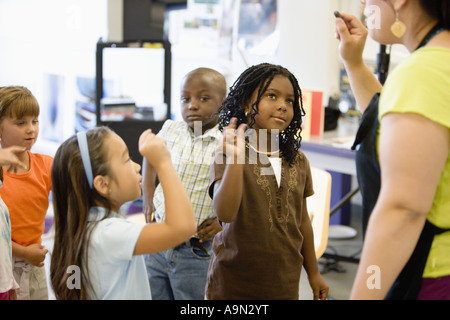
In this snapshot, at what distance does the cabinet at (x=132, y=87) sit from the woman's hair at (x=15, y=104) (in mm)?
1679

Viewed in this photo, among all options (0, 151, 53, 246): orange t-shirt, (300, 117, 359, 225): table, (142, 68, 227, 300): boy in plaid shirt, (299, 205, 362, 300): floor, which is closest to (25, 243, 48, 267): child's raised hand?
(0, 151, 53, 246): orange t-shirt

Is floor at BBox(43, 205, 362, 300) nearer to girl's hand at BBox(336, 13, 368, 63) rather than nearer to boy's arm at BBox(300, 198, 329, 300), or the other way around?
boy's arm at BBox(300, 198, 329, 300)

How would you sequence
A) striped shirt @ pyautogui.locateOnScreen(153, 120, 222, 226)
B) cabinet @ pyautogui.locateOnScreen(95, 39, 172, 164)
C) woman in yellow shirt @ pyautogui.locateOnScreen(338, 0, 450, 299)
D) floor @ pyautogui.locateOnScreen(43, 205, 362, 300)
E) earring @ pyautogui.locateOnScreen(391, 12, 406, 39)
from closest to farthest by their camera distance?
woman in yellow shirt @ pyautogui.locateOnScreen(338, 0, 450, 299)
earring @ pyautogui.locateOnScreen(391, 12, 406, 39)
striped shirt @ pyautogui.locateOnScreen(153, 120, 222, 226)
floor @ pyautogui.locateOnScreen(43, 205, 362, 300)
cabinet @ pyautogui.locateOnScreen(95, 39, 172, 164)

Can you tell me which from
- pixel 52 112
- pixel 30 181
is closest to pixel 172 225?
pixel 30 181

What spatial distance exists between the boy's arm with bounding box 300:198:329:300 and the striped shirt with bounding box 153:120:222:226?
37 centimetres

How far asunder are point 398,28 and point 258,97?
47 cm

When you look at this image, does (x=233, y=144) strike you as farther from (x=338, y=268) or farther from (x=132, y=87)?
(x=132, y=87)

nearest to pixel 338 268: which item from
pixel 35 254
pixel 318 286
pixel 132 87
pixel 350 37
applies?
pixel 318 286

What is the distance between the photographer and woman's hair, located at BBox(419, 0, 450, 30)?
987 mm

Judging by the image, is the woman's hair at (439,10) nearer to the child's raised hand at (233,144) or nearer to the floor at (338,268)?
the child's raised hand at (233,144)

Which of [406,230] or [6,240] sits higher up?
[406,230]

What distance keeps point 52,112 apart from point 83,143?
441 centimetres
